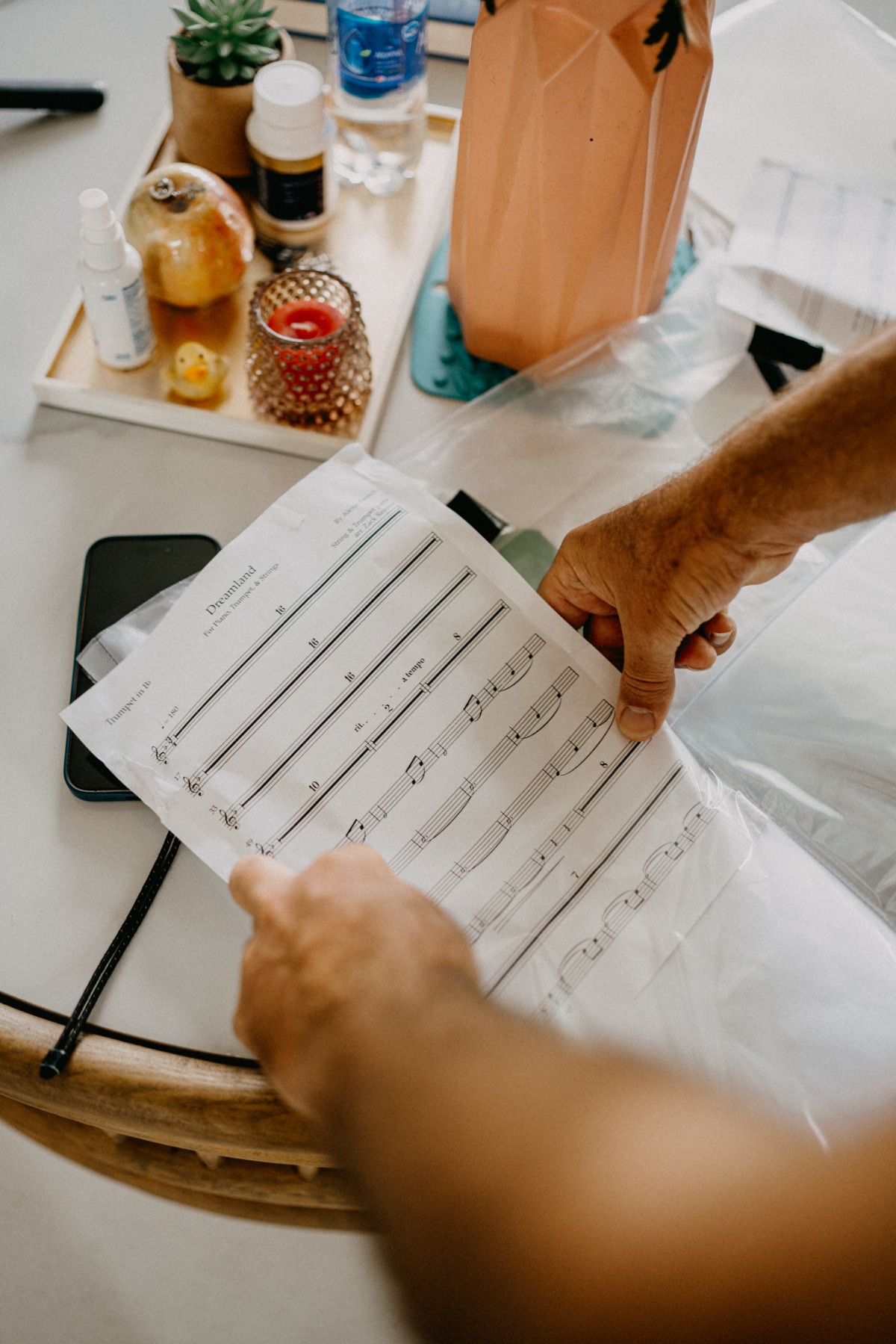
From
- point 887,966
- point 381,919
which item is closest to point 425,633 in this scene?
point 381,919

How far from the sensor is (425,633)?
2.02ft

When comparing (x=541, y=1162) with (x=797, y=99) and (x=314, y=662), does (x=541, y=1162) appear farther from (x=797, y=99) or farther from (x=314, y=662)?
(x=797, y=99)

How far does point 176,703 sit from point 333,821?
12 cm

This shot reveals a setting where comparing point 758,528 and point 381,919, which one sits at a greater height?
point 758,528

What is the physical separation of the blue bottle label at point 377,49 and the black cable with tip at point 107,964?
2.13 feet

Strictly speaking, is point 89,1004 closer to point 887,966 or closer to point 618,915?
point 618,915

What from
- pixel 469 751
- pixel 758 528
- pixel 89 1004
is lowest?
pixel 89 1004

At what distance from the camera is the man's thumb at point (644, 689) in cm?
60

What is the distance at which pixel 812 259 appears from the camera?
0.82 m

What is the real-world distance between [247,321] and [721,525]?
46 cm

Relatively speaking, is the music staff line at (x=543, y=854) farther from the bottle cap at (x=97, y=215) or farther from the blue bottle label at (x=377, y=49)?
the blue bottle label at (x=377, y=49)

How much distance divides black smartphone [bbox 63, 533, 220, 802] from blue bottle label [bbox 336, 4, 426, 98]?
0.43 metres

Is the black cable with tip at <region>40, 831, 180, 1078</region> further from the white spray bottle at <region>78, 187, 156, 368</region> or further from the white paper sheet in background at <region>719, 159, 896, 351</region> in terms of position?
the white paper sheet in background at <region>719, 159, 896, 351</region>

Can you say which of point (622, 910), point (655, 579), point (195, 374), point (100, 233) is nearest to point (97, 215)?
point (100, 233)
